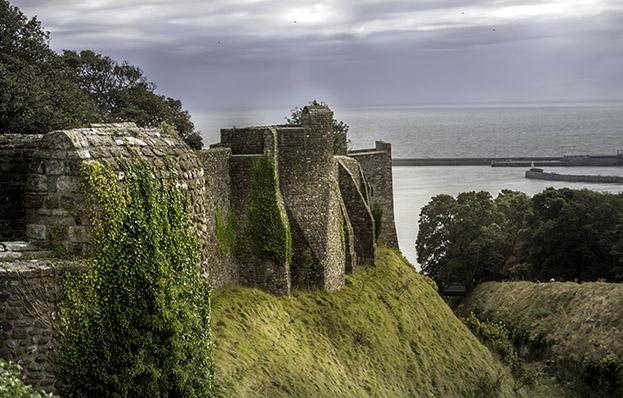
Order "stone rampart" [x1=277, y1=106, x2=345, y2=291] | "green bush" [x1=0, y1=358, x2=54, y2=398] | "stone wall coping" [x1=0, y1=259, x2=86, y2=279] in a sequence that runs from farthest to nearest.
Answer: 1. "stone rampart" [x1=277, y1=106, x2=345, y2=291]
2. "stone wall coping" [x1=0, y1=259, x2=86, y2=279]
3. "green bush" [x1=0, y1=358, x2=54, y2=398]

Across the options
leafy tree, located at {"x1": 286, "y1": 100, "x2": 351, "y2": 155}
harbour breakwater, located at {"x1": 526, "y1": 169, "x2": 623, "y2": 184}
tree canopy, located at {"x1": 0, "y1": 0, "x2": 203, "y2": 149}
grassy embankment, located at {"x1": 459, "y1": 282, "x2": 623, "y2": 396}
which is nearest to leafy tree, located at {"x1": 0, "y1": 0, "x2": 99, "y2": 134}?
tree canopy, located at {"x1": 0, "y1": 0, "x2": 203, "y2": 149}

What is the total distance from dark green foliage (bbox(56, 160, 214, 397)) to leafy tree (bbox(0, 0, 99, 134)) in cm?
3010

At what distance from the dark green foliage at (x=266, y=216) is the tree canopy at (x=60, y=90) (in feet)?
13.5

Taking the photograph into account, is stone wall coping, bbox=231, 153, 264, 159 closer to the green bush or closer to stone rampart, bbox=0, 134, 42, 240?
stone rampart, bbox=0, 134, 42, 240

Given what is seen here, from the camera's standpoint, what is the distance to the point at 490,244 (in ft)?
232

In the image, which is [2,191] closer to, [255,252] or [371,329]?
[255,252]

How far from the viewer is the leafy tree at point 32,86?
40.6 m

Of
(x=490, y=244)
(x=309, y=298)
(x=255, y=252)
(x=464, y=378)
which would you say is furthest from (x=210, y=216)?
(x=490, y=244)

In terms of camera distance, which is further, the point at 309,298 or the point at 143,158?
the point at 309,298

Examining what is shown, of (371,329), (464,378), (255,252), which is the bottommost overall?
(464,378)

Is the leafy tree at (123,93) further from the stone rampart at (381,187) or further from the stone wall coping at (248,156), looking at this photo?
the stone wall coping at (248,156)

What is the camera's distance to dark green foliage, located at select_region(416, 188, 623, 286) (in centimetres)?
6712

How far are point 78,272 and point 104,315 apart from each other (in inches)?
22.8

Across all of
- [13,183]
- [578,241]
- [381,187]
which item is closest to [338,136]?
[381,187]
